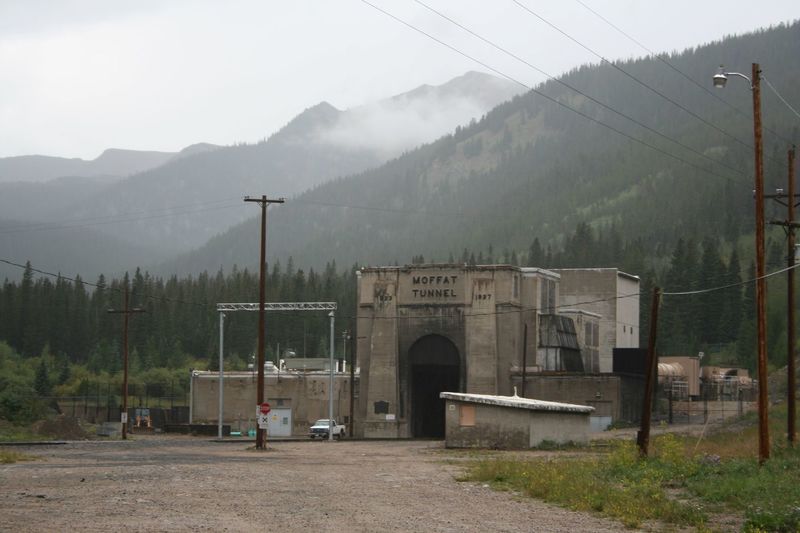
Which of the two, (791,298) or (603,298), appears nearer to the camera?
(791,298)

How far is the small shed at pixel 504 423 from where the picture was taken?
53688 millimetres

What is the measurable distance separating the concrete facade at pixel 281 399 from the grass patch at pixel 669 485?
50.8 meters

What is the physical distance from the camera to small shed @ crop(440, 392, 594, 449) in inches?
2114

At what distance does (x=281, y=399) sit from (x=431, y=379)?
11.1 m

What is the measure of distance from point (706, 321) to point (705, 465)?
4476 inches

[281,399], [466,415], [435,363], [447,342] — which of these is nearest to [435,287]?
[447,342]

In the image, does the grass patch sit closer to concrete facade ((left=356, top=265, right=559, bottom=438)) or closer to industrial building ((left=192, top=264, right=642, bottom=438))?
industrial building ((left=192, top=264, right=642, bottom=438))

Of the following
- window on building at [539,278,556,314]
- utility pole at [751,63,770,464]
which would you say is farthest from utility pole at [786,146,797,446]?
window on building at [539,278,556,314]

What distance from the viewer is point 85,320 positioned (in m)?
159

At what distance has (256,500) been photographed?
23984mm

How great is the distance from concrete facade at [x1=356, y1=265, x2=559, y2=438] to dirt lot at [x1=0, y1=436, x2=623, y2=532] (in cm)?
4192

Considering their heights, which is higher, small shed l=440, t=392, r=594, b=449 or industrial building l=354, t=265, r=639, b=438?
industrial building l=354, t=265, r=639, b=438

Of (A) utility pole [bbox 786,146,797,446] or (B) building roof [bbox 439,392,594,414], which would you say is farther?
(B) building roof [bbox 439,392,594,414]

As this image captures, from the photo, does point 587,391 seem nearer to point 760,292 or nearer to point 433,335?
point 433,335
